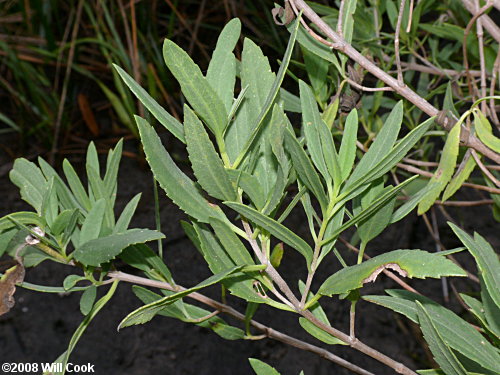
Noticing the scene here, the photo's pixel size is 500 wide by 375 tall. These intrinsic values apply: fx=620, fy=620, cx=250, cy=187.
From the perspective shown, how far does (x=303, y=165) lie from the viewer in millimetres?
451

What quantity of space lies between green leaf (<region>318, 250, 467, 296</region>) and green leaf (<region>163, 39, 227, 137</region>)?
0.15 m

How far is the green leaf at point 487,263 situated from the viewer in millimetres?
450

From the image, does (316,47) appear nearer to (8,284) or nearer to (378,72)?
(378,72)

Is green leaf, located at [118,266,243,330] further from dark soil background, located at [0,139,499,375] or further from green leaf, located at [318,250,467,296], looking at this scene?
dark soil background, located at [0,139,499,375]

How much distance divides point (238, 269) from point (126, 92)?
1.60 m

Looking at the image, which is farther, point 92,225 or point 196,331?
point 196,331

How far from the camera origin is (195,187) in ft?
1.60

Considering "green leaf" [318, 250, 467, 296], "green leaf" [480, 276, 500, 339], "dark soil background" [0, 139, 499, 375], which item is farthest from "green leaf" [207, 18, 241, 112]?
"dark soil background" [0, 139, 499, 375]

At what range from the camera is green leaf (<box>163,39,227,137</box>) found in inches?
16.7

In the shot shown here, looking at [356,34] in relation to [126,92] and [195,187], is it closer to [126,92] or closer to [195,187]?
[195,187]

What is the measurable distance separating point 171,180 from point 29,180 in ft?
0.72

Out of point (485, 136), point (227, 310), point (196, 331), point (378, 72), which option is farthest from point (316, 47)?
point (196, 331)

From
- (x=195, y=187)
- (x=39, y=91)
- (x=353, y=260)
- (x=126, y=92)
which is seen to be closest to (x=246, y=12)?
(x=126, y=92)

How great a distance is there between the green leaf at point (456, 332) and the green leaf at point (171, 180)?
151 mm
